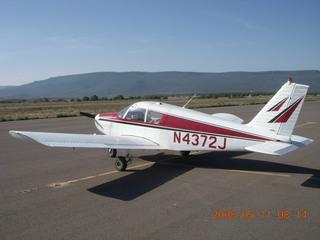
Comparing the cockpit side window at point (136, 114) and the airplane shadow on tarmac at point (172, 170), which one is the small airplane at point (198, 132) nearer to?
the cockpit side window at point (136, 114)

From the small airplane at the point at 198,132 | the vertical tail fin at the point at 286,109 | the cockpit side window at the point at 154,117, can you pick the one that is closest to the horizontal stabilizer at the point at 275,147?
the small airplane at the point at 198,132

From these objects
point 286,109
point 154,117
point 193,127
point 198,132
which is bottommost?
point 198,132

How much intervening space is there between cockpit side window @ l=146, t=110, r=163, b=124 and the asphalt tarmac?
141 centimetres

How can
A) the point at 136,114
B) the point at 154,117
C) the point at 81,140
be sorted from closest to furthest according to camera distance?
the point at 81,140
the point at 154,117
the point at 136,114

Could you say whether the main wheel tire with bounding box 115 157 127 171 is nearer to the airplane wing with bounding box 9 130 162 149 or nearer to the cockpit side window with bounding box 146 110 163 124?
the airplane wing with bounding box 9 130 162 149

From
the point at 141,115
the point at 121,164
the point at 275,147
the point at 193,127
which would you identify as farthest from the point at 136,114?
the point at 275,147

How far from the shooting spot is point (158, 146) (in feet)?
28.8

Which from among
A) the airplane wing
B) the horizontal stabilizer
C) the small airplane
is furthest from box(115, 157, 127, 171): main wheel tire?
the horizontal stabilizer

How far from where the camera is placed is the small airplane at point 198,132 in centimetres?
740

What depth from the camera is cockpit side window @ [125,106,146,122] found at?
30.5 feet

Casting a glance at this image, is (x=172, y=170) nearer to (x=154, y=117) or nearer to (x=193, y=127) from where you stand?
(x=193, y=127)

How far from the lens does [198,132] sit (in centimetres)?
818

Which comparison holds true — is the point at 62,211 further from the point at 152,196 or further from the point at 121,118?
the point at 121,118

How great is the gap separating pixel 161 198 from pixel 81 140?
2.88 m
